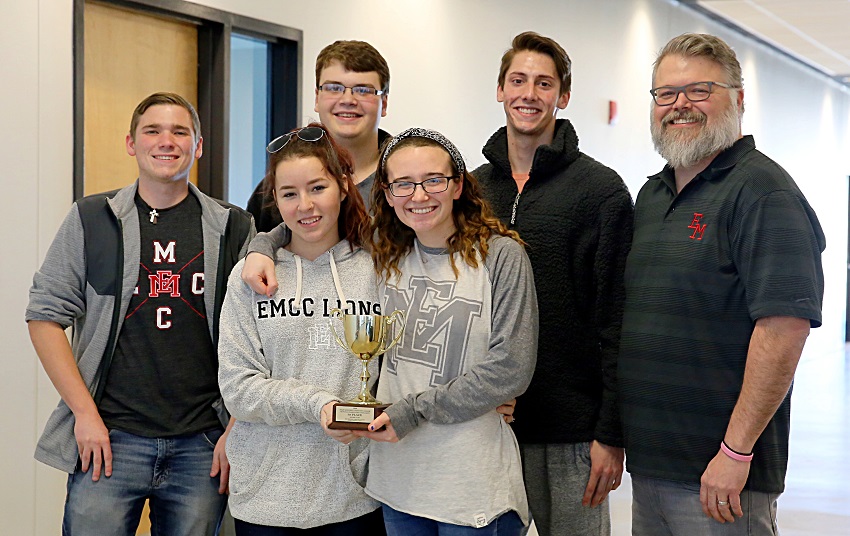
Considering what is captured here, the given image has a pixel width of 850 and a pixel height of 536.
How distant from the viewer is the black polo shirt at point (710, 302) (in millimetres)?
1959

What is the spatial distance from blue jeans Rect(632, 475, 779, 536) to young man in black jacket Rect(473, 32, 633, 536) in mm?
103

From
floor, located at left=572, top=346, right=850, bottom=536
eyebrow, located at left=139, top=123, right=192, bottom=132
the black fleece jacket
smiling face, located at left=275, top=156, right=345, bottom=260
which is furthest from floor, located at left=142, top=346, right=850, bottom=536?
eyebrow, located at left=139, top=123, right=192, bottom=132

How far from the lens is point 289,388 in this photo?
6.65 ft

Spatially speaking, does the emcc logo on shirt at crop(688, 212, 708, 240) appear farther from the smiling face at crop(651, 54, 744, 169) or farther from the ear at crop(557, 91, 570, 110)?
the ear at crop(557, 91, 570, 110)

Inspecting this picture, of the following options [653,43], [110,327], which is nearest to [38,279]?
[110,327]

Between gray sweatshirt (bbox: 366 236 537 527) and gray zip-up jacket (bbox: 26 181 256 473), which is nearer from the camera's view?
gray sweatshirt (bbox: 366 236 537 527)

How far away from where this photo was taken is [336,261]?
2184 millimetres

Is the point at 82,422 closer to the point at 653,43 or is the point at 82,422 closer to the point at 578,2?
the point at 578,2

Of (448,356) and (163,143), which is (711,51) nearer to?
(448,356)

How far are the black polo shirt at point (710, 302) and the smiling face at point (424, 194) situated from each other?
494mm

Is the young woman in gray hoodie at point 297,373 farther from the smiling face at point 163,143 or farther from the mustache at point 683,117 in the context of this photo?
the mustache at point 683,117

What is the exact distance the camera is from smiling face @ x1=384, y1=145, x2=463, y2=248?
81.5 inches

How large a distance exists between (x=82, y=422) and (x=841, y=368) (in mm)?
10852

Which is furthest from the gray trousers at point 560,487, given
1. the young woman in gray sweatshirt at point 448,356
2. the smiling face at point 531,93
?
the smiling face at point 531,93
